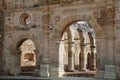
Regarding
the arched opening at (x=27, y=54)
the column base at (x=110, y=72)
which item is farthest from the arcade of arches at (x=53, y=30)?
the arched opening at (x=27, y=54)

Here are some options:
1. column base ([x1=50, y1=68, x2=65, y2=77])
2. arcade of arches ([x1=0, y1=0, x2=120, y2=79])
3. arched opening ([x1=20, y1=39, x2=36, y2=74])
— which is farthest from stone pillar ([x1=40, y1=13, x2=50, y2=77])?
arched opening ([x1=20, y1=39, x2=36, y2=74])

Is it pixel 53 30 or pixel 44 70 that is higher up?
pixel 53 30

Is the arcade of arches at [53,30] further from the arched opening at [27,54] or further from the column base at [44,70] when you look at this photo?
the arched opening at [27,54]

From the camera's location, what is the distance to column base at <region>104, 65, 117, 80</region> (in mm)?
13930

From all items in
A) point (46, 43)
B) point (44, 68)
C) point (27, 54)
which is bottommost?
point (44, 68)

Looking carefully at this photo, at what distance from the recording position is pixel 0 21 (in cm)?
1803

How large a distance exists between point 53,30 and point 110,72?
14.0ft

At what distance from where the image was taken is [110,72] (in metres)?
14.1

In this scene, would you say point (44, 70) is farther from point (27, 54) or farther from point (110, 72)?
point (27, 54)

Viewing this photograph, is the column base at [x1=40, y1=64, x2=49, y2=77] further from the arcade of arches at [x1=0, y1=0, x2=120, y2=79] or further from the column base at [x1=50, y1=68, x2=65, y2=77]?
the column base at [x1=50, y1=68, x2=65, y2=77]

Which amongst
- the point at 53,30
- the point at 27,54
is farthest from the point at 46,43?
the point at 27,54

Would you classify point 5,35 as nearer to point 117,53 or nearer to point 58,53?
point 58,53

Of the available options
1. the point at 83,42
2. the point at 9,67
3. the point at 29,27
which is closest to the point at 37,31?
the point at 29,27

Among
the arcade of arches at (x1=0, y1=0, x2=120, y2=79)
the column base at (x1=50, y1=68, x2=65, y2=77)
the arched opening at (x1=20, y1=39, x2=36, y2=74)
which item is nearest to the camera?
the arcade of arches at (x1=0, y1=0, x2=120, y2=79)
